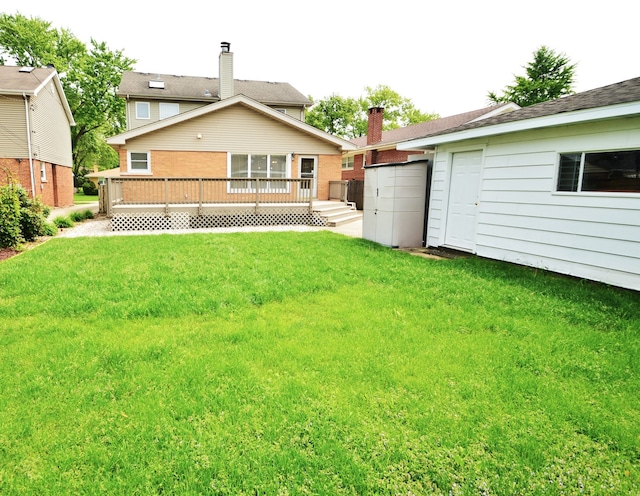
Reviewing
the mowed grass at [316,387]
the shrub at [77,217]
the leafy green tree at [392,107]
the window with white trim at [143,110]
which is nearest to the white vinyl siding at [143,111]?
the window with white trim at [143,110]

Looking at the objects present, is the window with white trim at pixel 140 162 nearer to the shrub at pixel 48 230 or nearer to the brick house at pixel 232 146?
the brick house at pixel 232 146

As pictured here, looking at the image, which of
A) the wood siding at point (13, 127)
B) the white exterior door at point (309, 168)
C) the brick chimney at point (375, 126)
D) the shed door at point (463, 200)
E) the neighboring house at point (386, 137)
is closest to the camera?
the shed door at point (463, 200)

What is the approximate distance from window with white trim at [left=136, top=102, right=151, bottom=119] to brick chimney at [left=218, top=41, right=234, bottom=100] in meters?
4.63

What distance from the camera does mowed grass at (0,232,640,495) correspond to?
205cm

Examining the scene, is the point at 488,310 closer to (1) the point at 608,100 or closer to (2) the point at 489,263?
(2) the point at 489,263

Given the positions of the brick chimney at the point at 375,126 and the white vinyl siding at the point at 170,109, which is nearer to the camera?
the white vinyl siding at the point at 170,109

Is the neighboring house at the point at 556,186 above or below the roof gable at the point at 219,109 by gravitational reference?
below

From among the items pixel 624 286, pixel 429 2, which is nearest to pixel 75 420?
pixel 624 286

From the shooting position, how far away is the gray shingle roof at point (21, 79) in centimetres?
1650

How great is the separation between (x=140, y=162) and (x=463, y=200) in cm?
1316

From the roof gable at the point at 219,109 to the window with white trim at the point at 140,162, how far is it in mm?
750

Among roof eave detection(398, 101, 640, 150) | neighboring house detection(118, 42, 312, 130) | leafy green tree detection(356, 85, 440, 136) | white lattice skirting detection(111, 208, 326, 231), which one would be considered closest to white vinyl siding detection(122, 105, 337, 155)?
white lattice skirting detection(111, 208, 326, 231)

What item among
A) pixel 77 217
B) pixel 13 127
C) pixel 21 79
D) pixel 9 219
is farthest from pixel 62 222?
pixel 21 79

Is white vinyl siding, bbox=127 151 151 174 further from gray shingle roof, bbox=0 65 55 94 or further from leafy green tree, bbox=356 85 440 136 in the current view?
leafy green tree, bbox=356 85 440 136
